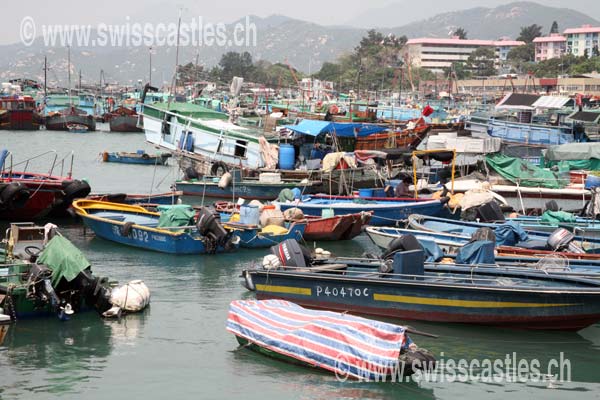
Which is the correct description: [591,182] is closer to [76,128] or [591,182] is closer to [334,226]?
[334,226]

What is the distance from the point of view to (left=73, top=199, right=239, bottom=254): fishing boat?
22.5 meters

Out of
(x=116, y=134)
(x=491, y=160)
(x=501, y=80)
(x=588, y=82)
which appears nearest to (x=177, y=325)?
(x=491, y=160)

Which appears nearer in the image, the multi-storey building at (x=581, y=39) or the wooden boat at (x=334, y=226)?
the wooden boat at (x=334, y=226)

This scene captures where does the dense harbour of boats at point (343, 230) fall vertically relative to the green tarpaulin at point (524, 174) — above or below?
below

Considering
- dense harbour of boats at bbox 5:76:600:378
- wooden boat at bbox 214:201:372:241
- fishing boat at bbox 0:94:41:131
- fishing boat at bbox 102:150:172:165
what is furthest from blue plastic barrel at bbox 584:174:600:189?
fishing boat at bbox 0:94:41:131

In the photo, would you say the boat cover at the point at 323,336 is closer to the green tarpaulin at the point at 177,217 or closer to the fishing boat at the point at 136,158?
the green tarpaulin at the point at 177,217

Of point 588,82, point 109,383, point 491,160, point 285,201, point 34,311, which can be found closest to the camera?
point 109,383

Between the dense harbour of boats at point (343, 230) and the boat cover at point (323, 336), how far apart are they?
0.08 feet

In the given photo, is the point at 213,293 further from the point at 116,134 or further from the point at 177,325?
the point at 116,134

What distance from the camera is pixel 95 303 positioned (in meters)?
16.7

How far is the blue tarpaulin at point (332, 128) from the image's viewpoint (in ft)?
125

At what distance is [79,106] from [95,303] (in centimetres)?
8908

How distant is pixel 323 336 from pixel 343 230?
1158cm

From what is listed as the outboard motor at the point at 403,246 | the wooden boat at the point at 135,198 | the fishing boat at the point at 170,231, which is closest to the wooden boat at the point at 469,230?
the outboard motor at the point at 403,246
